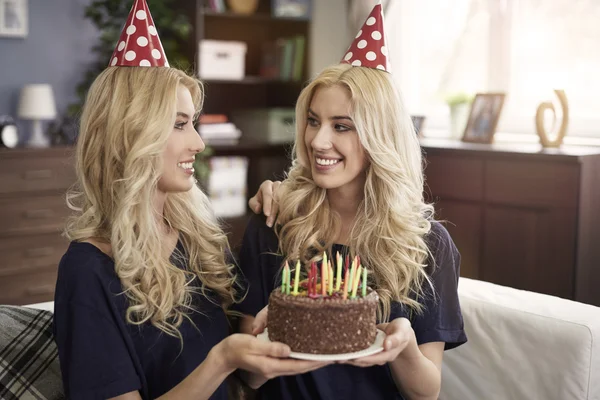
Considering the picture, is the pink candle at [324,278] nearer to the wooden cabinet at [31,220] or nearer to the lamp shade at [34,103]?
the wooden cabinet at [31,220]

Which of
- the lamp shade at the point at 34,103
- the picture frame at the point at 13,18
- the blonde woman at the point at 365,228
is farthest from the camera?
the picture frame at the point at 13,18

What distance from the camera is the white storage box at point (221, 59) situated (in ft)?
15.9

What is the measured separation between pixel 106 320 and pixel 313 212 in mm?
581

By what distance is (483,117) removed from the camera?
4.31 meters

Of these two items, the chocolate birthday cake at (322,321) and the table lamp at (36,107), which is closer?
the chocolate birthday cake at (322,321)

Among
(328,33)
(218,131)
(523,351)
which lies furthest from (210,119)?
(523,351)

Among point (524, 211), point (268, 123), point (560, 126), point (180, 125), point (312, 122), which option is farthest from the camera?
point (268, 123)

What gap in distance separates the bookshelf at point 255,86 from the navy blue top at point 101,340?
134 inches

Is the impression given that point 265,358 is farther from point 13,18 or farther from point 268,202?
point 13,18

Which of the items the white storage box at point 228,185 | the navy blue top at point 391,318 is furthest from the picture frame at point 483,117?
the navy blue top at point 391,318

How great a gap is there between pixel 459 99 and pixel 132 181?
3268mm

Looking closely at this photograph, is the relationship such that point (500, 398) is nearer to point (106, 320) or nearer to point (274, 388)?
point (274, 388)

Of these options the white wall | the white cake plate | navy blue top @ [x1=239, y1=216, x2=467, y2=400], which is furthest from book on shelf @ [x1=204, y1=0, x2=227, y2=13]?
the white cake plate

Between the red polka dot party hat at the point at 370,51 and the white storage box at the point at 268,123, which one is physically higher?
the red polka dot party hat at the point at 370,51
